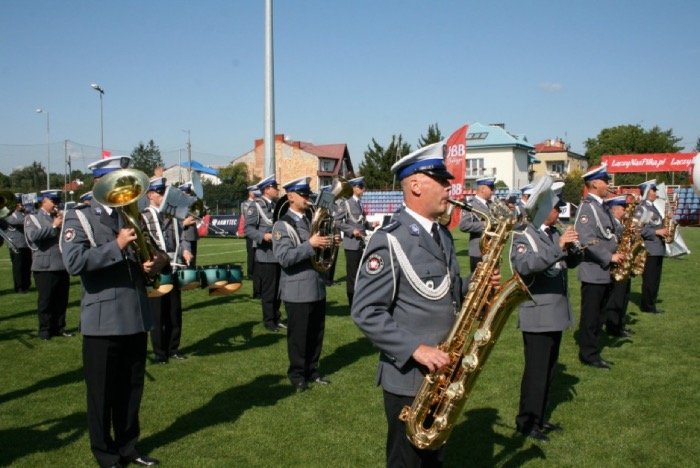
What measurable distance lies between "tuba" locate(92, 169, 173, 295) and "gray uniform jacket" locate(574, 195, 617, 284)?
550cm

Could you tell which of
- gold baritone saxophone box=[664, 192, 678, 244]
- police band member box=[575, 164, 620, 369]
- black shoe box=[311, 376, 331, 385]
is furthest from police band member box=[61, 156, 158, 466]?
gold baritone saxophone box=[664, 192, 678, 244]

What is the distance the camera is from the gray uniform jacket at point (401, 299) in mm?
3334

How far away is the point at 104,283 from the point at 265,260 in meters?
6.13

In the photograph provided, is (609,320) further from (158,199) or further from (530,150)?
(530,150)

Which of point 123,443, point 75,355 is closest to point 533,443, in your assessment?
point 123,443

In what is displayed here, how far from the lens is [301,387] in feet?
23.7

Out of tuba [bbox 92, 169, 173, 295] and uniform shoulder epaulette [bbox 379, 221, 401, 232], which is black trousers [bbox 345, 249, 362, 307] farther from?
uniform shoulder epaulette [bbox 379, 221, 401, 232]

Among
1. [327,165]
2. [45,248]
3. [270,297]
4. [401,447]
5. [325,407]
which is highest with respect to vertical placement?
[327,165]

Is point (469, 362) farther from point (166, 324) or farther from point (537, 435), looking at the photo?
point (166, 324)

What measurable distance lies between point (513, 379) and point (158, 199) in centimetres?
546

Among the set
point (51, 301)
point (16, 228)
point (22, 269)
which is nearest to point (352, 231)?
point (51, 301)

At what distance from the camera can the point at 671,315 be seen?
11.7m

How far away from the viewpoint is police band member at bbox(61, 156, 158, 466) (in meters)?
4.69

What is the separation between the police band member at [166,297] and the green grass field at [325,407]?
0.92 feet
